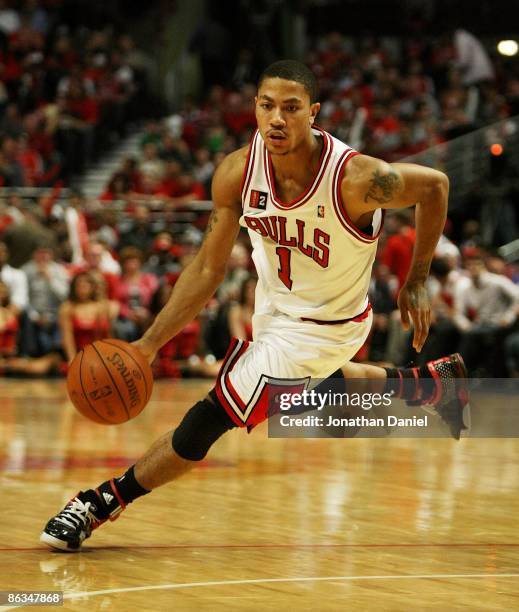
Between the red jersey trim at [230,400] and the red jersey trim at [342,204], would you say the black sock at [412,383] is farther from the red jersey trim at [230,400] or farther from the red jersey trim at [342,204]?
the red jersey trim at [230,400]

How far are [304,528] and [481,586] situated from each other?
1.29 meters

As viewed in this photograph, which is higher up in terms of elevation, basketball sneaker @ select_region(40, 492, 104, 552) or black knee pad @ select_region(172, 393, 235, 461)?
black knee pad @ select_region(172, 393, 235, 461)

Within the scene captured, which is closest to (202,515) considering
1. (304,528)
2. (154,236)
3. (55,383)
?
(304,528)

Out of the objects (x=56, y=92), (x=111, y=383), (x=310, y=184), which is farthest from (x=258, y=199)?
(x=56, y=92)

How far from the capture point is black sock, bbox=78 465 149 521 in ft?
17.2

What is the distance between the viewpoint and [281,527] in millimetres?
5723

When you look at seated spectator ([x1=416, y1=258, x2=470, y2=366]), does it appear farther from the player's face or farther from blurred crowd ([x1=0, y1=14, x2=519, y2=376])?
the player's face

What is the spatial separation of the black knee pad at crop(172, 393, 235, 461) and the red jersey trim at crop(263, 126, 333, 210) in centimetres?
85

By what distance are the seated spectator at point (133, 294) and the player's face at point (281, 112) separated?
355 inches

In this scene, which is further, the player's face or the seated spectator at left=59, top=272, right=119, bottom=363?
the seated spectator at left=59, top=272, right=119, bottom=363

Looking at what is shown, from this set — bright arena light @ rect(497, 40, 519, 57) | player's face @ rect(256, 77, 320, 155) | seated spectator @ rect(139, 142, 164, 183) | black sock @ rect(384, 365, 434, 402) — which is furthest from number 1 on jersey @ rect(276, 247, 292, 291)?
bright arena light @ rect(497, 40, 519, 57)

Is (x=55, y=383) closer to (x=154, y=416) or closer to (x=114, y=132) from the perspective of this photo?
(x=154, y=416)

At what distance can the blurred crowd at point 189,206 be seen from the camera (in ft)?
44.3

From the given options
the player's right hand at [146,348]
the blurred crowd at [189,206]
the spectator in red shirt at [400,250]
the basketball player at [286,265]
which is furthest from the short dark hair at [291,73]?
the spectator in red shirt at [400,250]
